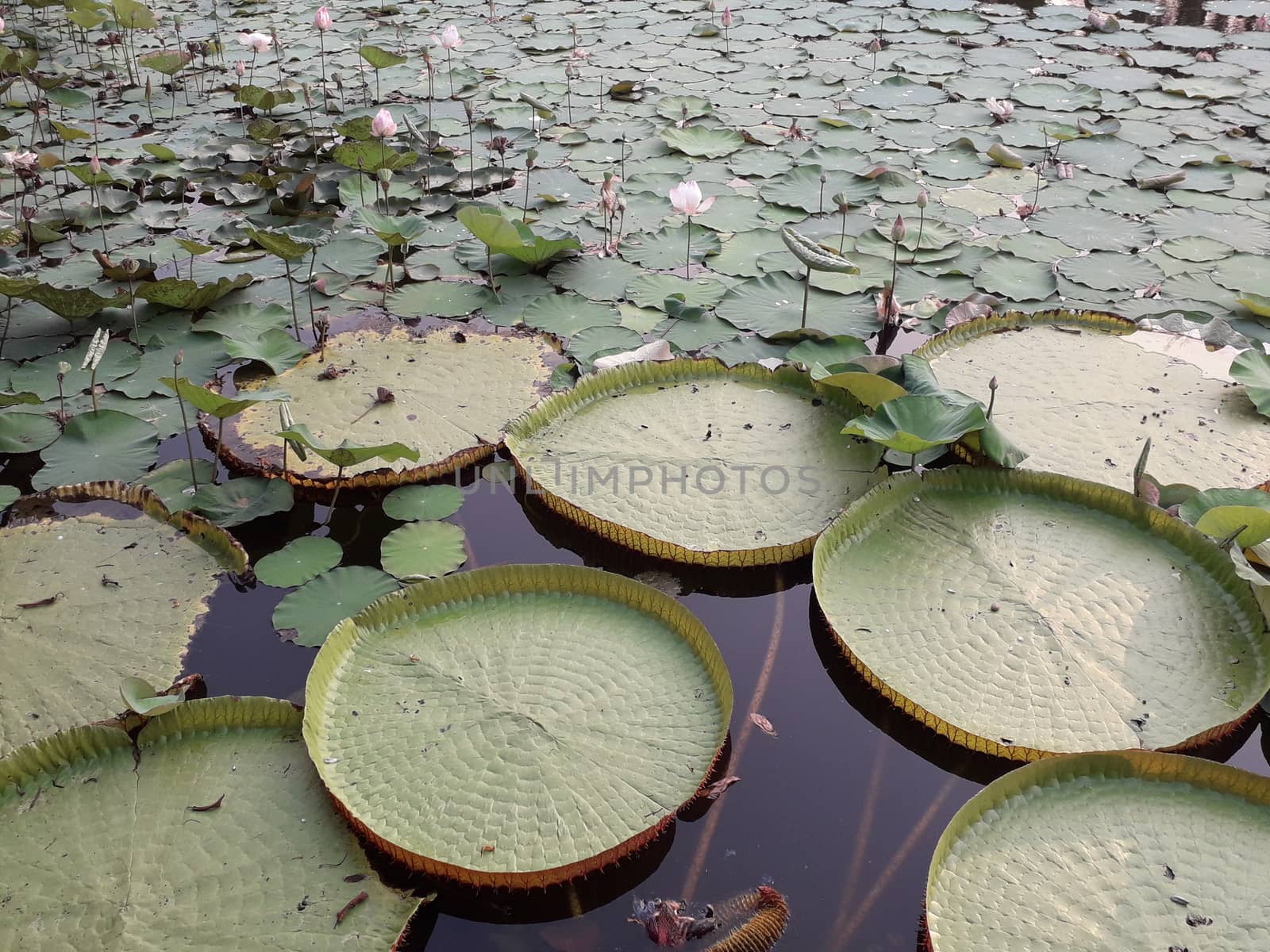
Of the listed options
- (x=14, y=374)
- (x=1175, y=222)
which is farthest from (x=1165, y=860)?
(x=14, y=374)

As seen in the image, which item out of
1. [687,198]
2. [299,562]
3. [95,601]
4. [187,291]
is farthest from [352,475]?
[687,198]

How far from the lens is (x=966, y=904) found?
1.68 meters

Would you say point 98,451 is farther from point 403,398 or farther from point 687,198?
point 687,198

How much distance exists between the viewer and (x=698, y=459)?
280 centimetres

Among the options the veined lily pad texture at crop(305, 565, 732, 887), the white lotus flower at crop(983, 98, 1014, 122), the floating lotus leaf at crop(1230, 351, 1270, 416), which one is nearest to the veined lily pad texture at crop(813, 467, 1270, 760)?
the veined lily pad texture at crop(305, 565, 732, 887)

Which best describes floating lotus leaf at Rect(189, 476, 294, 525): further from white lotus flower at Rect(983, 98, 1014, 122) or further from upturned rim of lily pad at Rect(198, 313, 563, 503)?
white lotus flower at Rect(983, 98, 1014, 122)

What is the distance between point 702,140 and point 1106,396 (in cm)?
299

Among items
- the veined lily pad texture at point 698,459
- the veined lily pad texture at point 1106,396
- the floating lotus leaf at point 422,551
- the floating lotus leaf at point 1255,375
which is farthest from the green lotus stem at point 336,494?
the floating lotus leaf at point 1255,375

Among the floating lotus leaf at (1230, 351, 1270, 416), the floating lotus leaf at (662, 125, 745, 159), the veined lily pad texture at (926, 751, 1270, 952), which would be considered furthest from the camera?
the floating lotus leaf at (662, 125, 745, 159)

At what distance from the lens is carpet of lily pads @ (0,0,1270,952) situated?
2783mm

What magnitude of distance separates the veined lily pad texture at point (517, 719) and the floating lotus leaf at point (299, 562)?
374 millimetres

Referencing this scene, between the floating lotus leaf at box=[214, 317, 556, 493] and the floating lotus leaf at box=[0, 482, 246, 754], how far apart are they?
368 mm

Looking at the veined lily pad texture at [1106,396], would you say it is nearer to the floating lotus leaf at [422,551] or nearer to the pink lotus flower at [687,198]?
the pink lotus flower at [687,198]

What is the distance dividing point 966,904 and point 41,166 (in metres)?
5.33
